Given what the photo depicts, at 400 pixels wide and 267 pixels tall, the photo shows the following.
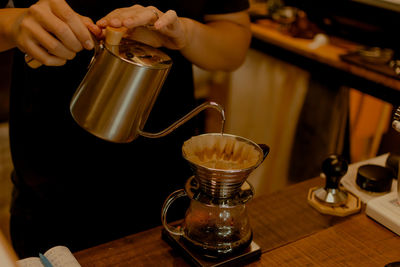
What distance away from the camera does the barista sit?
130cm

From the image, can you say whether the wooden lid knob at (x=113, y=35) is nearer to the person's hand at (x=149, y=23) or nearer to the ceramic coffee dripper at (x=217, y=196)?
the person's hand at (x=149, y=23)

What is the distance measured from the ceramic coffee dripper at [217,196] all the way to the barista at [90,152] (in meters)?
0.35

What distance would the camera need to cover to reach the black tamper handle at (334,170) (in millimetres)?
1200

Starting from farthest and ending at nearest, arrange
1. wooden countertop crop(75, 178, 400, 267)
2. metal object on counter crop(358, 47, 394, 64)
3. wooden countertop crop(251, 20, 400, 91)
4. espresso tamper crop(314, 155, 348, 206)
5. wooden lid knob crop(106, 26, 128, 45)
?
metal object on counter crop(358, 47, 394, 64) → wooden countertop crop(251, 20, 400, 91) → espresso tamper crop(314, 155, 348, 206) → wooden countertop crop(75, 178, 400, 267) → wooden lid knob crop(106, 26, 128, 45)

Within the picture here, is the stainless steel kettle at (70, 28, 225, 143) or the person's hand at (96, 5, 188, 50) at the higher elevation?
the person's hand at (96, 5, 188, 50)

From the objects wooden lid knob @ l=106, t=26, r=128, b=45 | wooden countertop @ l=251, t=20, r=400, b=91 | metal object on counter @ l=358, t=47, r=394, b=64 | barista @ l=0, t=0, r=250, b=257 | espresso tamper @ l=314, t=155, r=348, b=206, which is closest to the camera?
wooden lid knob @ l=106, t=26, r=128, b=45

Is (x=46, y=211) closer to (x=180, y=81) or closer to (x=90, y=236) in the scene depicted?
(x=90, y=236)

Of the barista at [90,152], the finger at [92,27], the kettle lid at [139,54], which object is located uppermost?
the finger at [92,27]

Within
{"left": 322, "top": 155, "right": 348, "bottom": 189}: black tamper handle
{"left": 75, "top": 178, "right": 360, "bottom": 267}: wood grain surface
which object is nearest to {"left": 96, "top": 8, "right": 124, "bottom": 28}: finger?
{"left": 75, "top": 178, "right": 360, "bottom": 267}: wood grain surface

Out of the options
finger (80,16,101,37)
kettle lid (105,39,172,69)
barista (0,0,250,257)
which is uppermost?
finger (80,16,101,37)

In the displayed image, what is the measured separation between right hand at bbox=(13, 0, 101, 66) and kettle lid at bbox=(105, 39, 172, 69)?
0.19 ft

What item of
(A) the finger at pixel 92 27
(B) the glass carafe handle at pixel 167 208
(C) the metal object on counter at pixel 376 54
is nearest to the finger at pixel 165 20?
(A) the finger at pixel 92 27

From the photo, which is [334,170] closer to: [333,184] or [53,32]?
[333,184]

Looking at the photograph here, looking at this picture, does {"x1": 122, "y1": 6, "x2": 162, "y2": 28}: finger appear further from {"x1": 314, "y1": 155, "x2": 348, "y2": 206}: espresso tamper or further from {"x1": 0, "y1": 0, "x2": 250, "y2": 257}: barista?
{"x1": 314, "y1": 155, "x2": 348, "y2": 206}: espresso tamper
